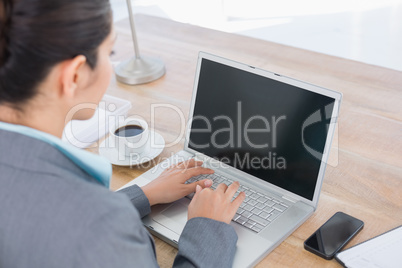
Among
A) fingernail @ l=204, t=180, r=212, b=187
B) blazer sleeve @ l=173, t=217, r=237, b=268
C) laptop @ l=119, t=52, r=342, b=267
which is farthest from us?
fingernail @ l=204, t=180, r=212, b=187

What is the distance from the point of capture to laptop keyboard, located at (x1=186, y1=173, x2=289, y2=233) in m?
1.00

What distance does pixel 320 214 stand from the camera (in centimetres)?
104

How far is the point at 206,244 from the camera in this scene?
892 mm

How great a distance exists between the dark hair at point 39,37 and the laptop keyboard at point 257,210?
498mm

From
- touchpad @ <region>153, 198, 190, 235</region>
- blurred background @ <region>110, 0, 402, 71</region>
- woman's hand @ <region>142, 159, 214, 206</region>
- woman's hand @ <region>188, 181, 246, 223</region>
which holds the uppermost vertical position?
woman's hand @ <region>188, 181, 246, 223</region>

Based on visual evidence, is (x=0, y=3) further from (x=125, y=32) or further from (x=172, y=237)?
(x=125, y=32)

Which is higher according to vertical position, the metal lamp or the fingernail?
the metal lamp

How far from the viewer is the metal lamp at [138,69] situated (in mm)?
1646

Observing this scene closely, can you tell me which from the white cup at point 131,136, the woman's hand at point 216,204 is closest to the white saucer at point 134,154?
the white cup at point 131,136

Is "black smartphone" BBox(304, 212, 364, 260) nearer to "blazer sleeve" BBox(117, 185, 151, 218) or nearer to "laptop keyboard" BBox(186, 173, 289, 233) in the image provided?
"laptop keyboard" BBox(186, 173, 289, 233)

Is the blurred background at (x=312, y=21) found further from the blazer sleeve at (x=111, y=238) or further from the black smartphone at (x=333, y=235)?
the blazer sleeve at (x=111, y=238)

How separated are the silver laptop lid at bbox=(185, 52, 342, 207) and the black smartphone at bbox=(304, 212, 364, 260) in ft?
0.22

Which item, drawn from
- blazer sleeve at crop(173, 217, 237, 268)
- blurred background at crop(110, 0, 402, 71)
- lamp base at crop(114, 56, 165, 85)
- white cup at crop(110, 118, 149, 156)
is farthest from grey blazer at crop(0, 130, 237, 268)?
blurred background at crop(110, 0, 402, 71)

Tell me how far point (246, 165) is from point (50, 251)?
0.56m
